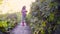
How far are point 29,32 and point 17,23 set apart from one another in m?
0.19

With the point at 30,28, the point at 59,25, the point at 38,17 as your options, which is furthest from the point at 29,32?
the point at 59,25

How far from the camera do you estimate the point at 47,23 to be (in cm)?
245

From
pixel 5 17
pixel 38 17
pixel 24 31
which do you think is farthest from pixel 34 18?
pixel 5 17

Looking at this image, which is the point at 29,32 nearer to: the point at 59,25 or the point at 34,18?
the point at 34,18

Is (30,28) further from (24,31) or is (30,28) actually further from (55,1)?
(55,1)

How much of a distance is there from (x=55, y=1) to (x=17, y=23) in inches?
22.7

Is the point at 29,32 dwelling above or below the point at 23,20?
below

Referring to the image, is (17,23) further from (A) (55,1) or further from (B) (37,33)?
(A) (55,1)

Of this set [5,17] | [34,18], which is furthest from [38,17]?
[5,17]

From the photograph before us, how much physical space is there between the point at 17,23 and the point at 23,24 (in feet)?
0.26

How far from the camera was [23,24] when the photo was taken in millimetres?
2426

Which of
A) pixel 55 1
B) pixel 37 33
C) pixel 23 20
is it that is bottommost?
pixel 37 33

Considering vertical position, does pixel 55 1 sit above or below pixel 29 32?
above

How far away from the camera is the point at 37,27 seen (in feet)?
8.00
